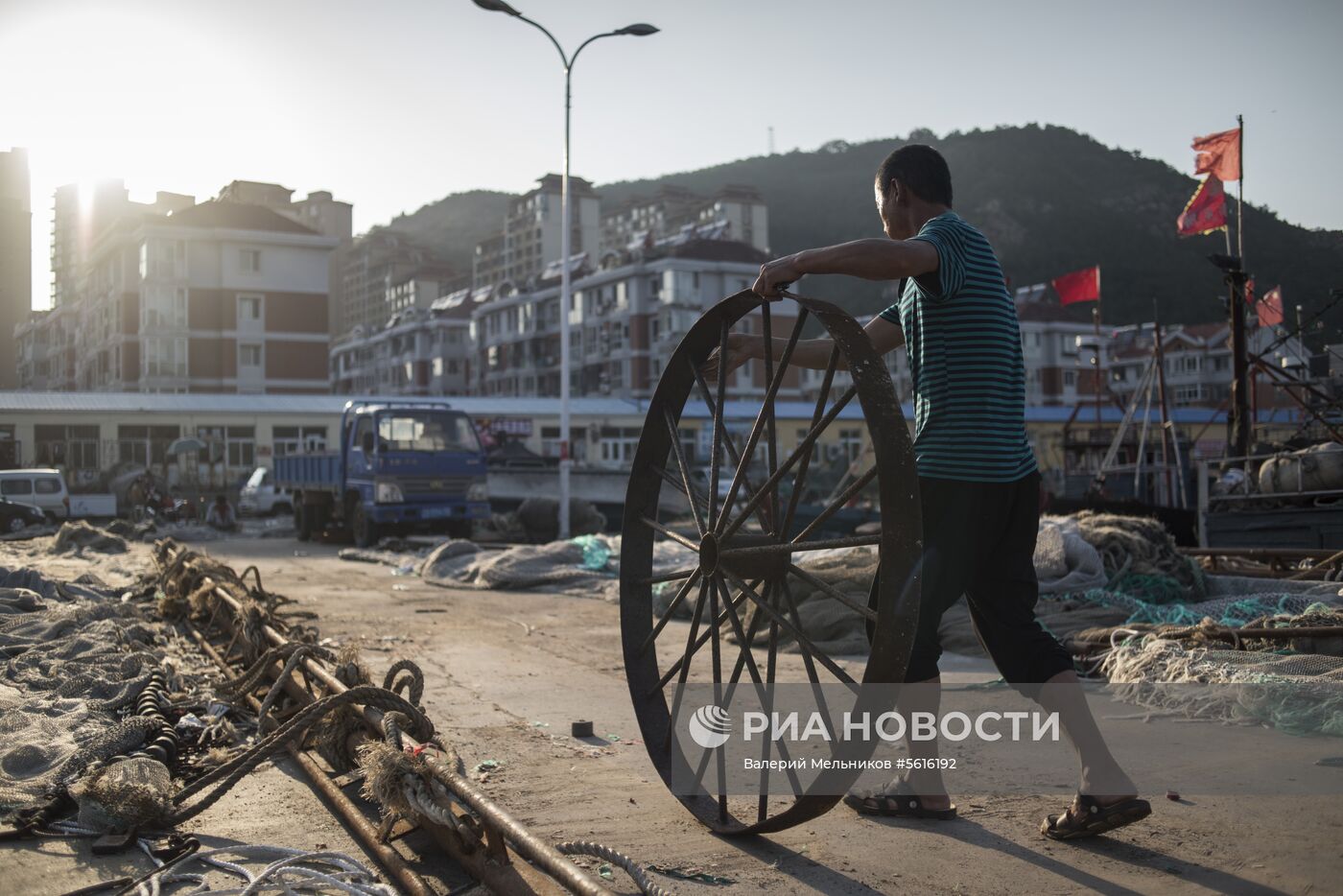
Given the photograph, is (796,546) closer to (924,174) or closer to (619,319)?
(924,174)

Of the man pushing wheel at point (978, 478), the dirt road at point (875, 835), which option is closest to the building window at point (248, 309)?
the dirt road at point (875, 835)

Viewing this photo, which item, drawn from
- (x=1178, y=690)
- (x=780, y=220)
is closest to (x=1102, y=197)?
(x=780, y=220)

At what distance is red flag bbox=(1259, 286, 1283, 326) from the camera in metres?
11.8

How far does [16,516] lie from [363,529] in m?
11.0

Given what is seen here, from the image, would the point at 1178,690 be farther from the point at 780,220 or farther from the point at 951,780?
the point at 780,220

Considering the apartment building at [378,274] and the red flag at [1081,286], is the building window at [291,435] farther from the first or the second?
the apartment building at [378,274]

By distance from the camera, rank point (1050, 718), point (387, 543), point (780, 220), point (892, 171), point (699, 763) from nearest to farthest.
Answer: point (892, 171) < point (699, 763) < point (1050, 718) < point (387, 543) < point (780, 220)

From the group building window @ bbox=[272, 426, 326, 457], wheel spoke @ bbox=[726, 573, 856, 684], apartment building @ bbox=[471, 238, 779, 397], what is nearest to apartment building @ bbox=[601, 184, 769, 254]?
apartment building @ bbox=[471, 238, 779, 397]

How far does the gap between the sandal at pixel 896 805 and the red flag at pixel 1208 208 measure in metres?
17.3

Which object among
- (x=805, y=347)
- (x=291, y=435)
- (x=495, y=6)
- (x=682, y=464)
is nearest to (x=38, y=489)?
(x=495, y=6)

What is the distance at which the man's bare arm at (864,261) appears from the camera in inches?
112

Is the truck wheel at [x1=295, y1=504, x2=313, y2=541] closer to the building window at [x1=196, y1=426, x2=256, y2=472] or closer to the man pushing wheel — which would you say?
the man pushing wheel

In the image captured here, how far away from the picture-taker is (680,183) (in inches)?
7293

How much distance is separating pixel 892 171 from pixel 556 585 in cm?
915
